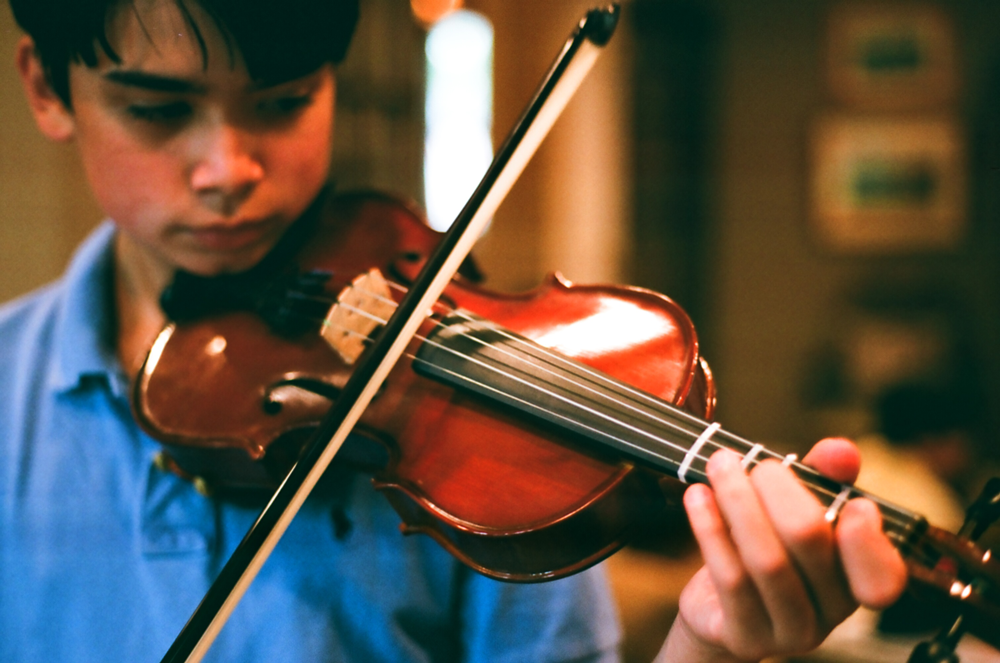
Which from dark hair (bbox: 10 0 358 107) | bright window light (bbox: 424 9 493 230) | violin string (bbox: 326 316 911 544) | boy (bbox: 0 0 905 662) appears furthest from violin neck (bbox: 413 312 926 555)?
bright window light (bbox: 424 9 493 230)

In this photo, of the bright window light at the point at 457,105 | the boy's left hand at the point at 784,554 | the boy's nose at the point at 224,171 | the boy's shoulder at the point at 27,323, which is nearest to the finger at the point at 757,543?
the boy's left hand at the point at 784,554

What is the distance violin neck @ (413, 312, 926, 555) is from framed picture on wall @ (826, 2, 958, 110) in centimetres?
325

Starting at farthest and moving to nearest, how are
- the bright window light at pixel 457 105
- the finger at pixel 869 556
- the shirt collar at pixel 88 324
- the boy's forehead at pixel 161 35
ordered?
the bright window light at pixel 457 105 → the shirt collar at pixel 88 324 → the boy's forehead at pixel 161 35 → the finger at pixel 869 556

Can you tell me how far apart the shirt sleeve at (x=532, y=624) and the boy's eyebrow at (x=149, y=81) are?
18.8 inches

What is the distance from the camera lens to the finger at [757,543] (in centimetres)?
41

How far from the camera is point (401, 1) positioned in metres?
3.04

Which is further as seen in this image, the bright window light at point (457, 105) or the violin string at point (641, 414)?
the bright window light at point (457, 105)

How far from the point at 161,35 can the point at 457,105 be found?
9.00 ft

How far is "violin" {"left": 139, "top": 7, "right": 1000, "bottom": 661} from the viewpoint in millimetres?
475

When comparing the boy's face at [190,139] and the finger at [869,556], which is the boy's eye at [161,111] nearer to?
the boy's face at [190,139]

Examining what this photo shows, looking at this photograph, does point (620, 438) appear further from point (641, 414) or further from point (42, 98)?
point (42, 98)

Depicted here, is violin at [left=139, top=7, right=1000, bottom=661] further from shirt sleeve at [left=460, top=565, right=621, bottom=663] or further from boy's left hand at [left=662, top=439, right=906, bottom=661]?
shirt sleeve at [left=460, top=565, right=621, bottom=663]

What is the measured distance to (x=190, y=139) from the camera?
0.60 m

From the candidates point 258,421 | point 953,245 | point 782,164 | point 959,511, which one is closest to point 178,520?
point 258,421
